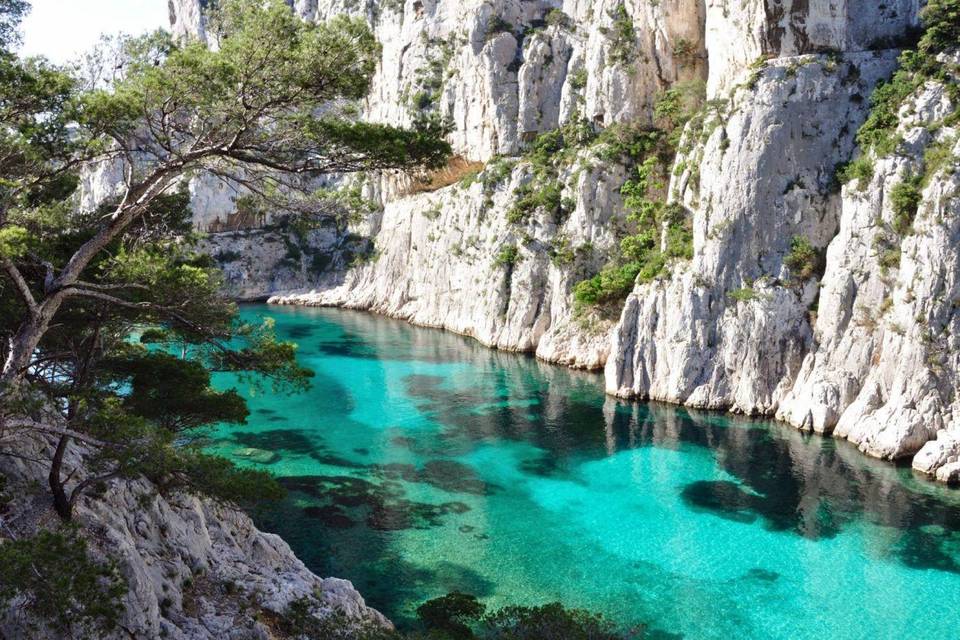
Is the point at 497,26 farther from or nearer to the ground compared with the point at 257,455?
farther from the ground

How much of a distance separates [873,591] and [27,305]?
19.1 meters

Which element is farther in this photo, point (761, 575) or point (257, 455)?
point (257, 455)

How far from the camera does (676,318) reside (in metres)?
34.3

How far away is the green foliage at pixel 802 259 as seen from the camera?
1252 inches

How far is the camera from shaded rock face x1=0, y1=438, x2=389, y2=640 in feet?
31.3

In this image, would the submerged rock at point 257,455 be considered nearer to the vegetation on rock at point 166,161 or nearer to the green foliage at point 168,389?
the green foliage at point 168,389

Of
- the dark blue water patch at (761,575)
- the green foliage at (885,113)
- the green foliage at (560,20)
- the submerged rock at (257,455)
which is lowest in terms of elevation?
the dark blue water patch at (761,575)

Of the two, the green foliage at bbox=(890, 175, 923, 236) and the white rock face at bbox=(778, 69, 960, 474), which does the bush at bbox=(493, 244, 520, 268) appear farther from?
the green foliage at bbox=(890, 175, 923, 236)

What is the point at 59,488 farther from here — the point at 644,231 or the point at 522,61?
the point at 522,61

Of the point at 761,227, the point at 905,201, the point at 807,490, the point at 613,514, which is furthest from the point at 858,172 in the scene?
the point at 613,514

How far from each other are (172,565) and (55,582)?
4.78 meters

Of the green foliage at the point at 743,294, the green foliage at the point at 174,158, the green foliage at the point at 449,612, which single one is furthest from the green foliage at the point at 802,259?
the green foliage at the point at 449,612

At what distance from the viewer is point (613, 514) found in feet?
74.9

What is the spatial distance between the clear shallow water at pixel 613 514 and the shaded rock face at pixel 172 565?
401 centimetres
